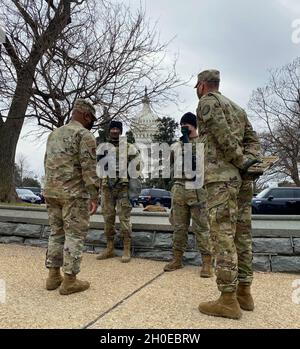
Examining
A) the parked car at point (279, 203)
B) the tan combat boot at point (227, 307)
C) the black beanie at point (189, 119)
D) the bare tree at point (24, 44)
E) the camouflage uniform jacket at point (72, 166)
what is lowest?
the tan combat boot at point (227, 307)

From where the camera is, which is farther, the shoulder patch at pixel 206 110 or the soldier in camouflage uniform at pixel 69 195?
the soldier in camouflage uniform at pixel 69 195

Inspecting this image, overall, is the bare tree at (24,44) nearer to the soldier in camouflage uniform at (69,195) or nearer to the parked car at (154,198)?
the soldier in camouflage uniform at (69,195)

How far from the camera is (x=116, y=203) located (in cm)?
546

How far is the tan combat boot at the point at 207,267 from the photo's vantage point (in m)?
4.57

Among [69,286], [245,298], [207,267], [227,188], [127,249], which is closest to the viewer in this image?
[227,188]

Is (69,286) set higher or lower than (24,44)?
lower

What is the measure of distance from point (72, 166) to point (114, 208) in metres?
1.52

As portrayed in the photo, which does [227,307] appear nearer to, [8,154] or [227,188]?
[227,188]

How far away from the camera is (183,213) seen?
4.89 m

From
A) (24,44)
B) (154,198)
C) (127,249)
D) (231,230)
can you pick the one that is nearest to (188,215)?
(127,249)

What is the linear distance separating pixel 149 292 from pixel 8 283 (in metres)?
1.53

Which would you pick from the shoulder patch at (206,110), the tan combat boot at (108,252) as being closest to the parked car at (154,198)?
the tan combat boot at (108,252)

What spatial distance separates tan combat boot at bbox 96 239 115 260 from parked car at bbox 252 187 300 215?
9.37 meters
